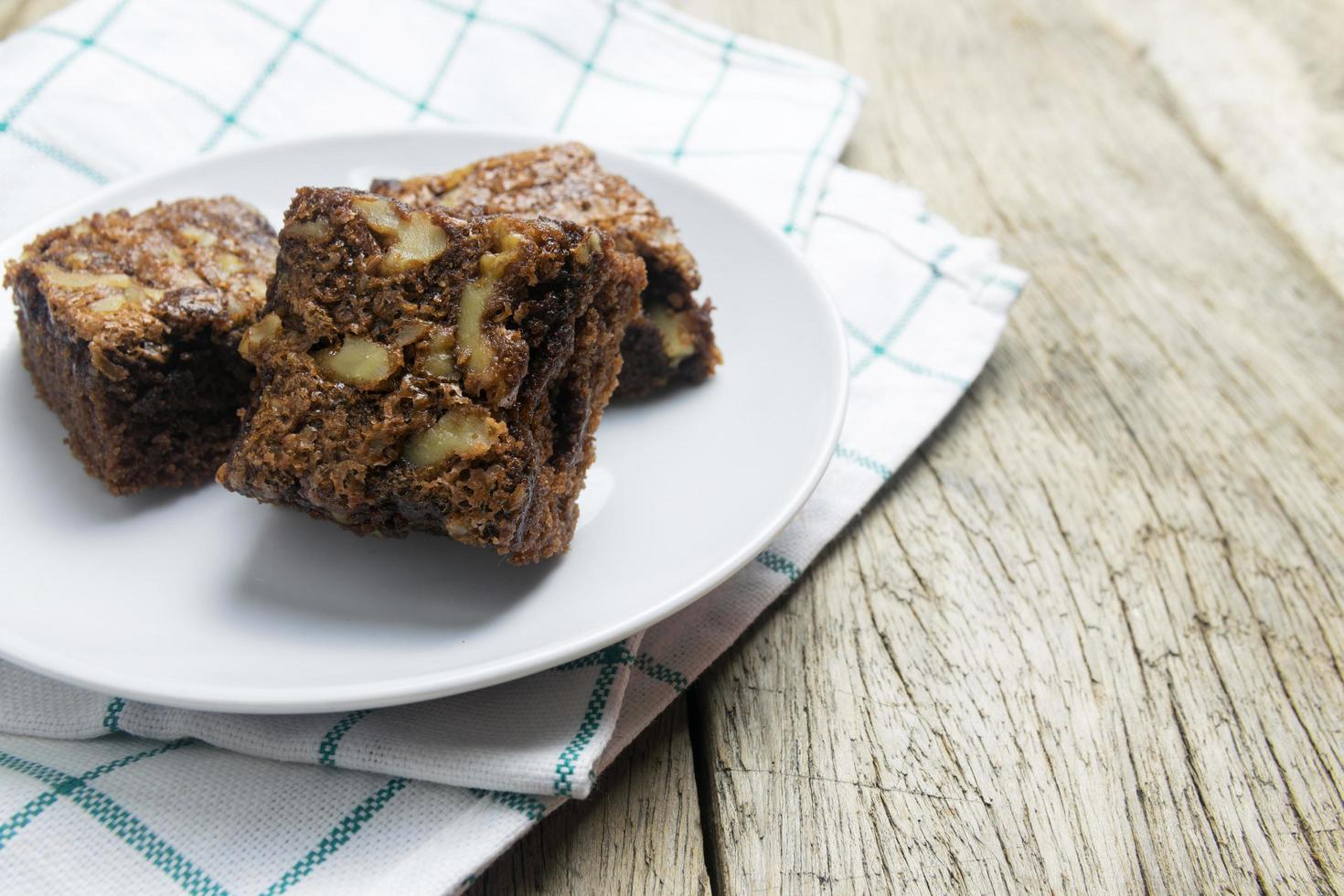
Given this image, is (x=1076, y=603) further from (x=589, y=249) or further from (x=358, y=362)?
(x=358, y=362)

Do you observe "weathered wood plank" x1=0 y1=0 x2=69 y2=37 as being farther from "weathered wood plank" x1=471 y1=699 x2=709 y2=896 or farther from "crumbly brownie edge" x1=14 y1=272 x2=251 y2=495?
"weathered wood plank" x1=471 y1=699 x2=709 y2=896

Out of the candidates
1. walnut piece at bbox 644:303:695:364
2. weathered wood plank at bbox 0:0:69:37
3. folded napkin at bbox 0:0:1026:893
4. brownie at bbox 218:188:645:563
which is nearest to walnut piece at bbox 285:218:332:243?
brownie at bbox 218:188:645:563

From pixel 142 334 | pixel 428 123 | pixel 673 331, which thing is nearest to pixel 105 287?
pixel 142 334

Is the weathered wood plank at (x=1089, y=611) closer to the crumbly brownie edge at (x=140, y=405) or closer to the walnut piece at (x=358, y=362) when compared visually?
the walnut piece at (x=358, y=362)

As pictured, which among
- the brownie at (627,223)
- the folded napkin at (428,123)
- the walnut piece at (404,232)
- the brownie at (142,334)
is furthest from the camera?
the brownie at (627,223)

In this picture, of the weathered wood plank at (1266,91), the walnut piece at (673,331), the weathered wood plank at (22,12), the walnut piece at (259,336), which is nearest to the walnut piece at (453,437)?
the walnut piece at (259,336)

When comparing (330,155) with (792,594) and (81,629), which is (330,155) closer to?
(81,629)

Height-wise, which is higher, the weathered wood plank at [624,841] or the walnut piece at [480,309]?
the walnut piece at [480,309]
